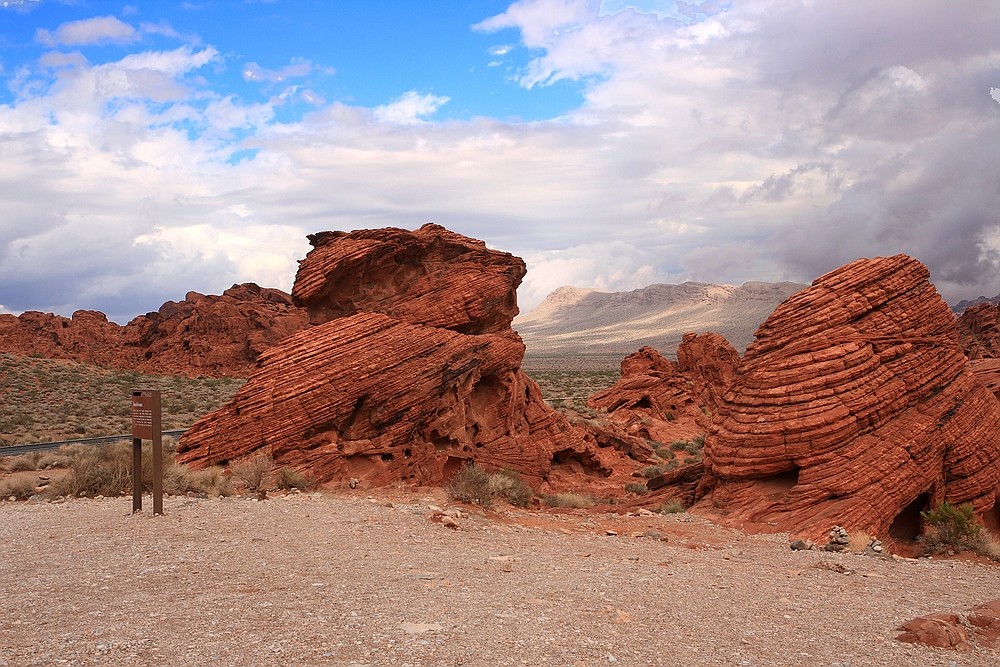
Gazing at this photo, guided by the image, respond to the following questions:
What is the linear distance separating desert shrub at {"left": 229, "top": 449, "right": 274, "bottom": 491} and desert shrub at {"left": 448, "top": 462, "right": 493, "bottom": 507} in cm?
357

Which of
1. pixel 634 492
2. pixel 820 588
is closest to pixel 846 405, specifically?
pixel 820 588

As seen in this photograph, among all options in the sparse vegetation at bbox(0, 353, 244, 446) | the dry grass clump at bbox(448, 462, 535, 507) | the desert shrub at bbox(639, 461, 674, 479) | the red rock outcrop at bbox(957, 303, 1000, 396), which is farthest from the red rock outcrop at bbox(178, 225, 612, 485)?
the red rock outcrop at bbox(957, 303, 1000, 396)

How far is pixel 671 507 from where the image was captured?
1519 centimetres

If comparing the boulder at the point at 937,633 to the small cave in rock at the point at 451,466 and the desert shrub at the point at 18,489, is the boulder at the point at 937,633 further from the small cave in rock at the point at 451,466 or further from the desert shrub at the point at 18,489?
the desert shrub at the point at 18,489

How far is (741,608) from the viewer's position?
8.02m

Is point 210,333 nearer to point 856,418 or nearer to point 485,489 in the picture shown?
point 485,489

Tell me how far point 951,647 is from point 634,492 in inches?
505

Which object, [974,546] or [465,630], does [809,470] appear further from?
[465,630]

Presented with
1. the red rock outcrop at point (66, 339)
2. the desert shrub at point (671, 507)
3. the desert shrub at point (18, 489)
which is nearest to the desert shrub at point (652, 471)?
the desert shrub at point (671, 507)

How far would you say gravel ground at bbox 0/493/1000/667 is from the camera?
6.45 m

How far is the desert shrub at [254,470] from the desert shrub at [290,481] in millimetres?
240

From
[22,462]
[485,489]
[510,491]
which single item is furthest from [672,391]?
[22,462]

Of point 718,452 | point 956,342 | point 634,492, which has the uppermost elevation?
point 956,342

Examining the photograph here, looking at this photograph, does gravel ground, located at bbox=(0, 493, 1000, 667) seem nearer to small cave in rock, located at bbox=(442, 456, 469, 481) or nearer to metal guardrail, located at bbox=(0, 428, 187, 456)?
small cave in rock, located at bbox=(442, 456, 469, 481)
